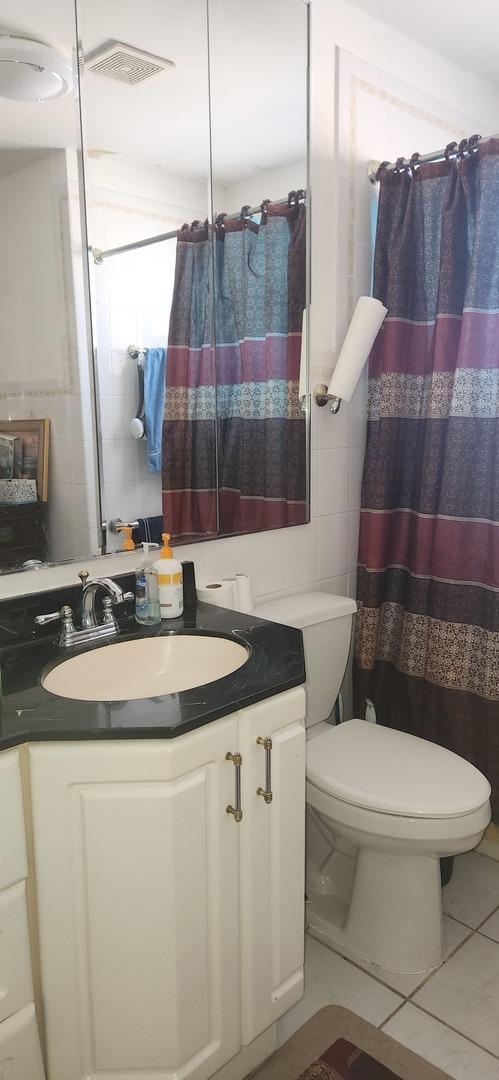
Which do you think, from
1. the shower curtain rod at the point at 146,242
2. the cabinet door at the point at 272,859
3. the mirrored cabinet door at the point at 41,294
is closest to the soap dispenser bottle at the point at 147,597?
the mirrored cabinet door at the point at 41,294

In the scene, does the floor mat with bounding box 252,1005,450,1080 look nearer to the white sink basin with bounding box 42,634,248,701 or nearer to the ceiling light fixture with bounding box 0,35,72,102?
the white sink basin with bounding box 42,634,248,701

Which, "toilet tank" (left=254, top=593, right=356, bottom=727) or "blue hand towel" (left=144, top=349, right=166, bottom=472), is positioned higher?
"blue hand towel" (left=144, top=349, right=166, bottom=472)

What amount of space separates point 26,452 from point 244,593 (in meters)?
0.67

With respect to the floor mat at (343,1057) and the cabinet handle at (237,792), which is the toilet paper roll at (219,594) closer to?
the cabinet handle at (237,792)

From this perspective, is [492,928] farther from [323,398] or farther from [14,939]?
[323,398]

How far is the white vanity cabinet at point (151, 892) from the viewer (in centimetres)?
114

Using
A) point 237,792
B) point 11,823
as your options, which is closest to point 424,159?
point 237,792

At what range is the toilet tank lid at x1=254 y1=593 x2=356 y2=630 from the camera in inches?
73.9

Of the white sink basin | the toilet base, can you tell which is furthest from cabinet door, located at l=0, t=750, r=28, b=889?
the toilet base

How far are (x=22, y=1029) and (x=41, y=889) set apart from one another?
0.71 feet

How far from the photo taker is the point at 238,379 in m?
1.91

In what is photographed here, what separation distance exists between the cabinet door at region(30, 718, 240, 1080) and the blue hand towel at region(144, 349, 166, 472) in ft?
2.30

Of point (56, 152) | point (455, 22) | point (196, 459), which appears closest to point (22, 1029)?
point (196, 459)

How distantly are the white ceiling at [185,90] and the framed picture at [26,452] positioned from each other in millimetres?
507
